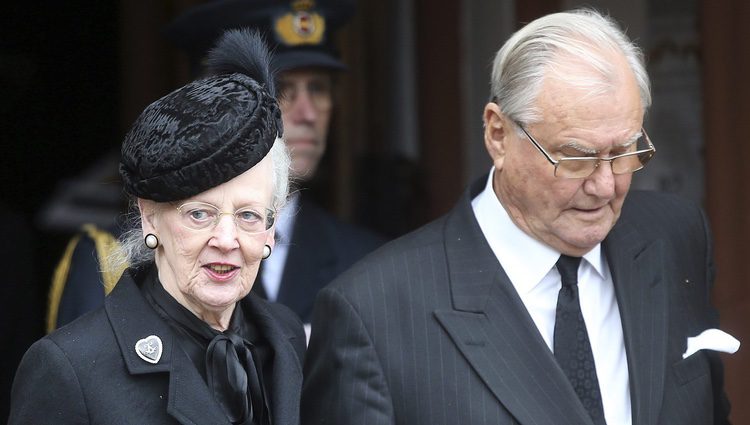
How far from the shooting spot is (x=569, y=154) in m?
2.81

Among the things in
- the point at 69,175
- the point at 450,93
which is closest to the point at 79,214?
the point at 69,175

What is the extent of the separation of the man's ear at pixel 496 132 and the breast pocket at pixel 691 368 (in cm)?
63

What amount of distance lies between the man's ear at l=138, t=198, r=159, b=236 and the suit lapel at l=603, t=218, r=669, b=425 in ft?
3.62

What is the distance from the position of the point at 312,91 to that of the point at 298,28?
21cm

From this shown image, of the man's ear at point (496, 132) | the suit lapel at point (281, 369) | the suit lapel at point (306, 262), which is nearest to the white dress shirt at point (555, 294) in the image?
the man's ear at point (496, 132)

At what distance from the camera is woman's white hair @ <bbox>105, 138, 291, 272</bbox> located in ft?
8.77

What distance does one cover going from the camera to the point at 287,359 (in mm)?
2801

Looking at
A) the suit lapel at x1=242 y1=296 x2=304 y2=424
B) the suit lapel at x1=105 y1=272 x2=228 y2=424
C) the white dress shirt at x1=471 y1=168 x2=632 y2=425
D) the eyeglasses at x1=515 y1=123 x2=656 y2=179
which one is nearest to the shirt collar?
the white dress shirt at x1=471 y1=168 x2=632 y2=425

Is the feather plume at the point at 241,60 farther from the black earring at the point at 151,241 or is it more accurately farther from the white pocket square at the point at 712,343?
the white pocket square at the point at 712,343

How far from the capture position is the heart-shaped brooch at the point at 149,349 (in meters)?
2.54

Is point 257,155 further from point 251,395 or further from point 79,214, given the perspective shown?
point 79,214

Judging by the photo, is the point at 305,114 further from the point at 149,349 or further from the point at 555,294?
the point at 149,349

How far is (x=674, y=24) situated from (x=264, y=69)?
234 centimetres

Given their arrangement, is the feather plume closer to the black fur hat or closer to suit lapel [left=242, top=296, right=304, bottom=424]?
the black fur hat
